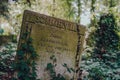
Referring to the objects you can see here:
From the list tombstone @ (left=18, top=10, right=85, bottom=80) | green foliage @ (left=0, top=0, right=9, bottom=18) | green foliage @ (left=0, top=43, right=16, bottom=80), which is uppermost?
green foliage @ (left=0, top=0, right=9, bottom=18)

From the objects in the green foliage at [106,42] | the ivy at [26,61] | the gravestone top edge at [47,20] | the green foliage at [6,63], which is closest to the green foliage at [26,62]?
the ivy at [26,61]

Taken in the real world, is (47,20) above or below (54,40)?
above

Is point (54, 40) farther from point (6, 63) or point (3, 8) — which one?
point (3, 8)

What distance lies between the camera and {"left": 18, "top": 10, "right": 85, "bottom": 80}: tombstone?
17.8ft

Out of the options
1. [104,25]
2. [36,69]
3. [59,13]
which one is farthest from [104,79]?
[59,13]

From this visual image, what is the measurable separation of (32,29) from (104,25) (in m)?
5.01

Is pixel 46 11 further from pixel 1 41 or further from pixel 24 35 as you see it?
pixel 24 35

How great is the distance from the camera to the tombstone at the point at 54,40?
214 inches

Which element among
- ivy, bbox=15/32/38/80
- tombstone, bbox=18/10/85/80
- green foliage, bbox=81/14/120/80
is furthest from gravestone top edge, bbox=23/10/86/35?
green foliage, bbox=81/14/120/80

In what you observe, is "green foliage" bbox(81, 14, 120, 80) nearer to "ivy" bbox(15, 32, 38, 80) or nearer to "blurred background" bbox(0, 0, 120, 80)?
"blurred background" bbox(0, 0, 120, 80)

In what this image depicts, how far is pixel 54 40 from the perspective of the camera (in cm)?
571

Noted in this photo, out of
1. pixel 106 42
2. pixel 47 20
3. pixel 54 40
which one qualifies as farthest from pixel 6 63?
pixel 106 42

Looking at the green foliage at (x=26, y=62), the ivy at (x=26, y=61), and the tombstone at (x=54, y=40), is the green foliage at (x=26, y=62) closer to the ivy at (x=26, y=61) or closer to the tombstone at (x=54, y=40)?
the ivy at (x=26, y=61)

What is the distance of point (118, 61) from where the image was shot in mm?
8789
